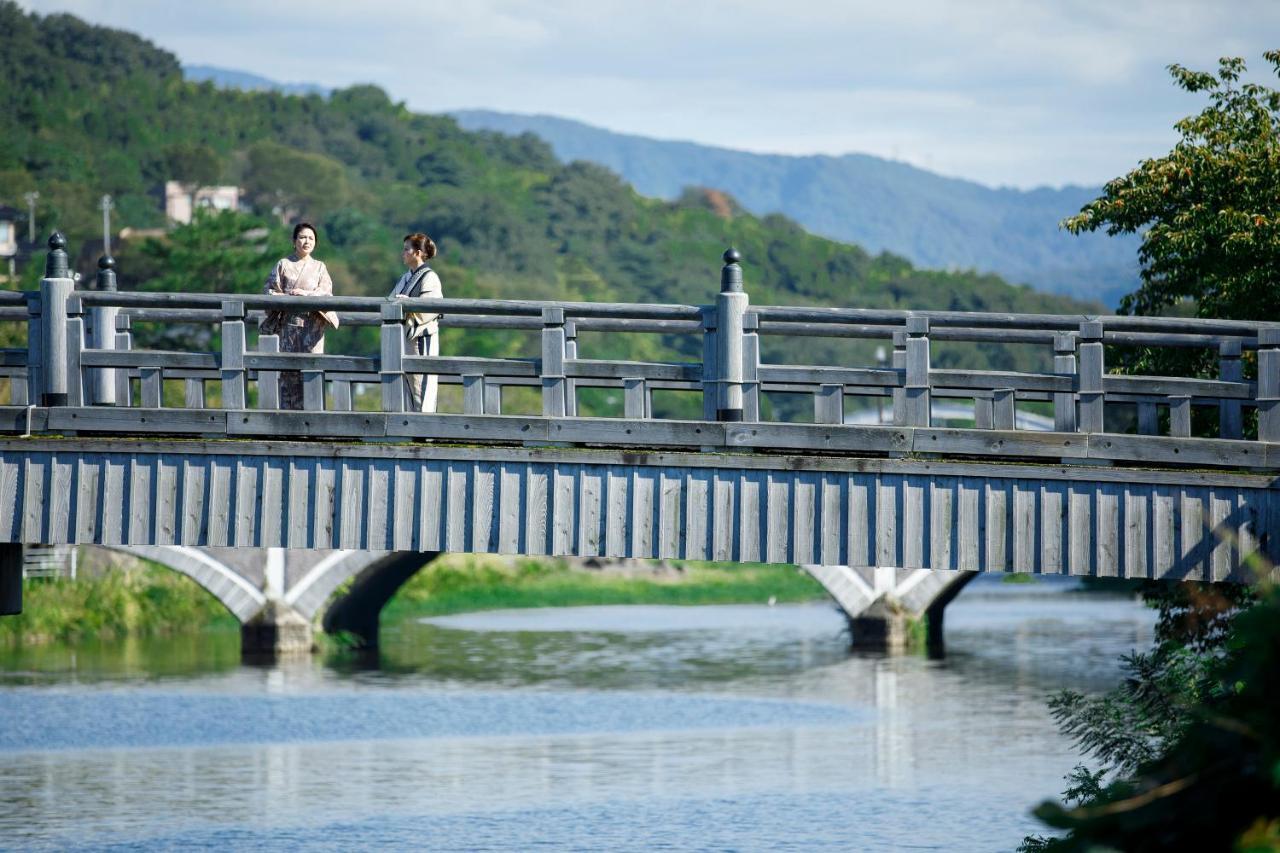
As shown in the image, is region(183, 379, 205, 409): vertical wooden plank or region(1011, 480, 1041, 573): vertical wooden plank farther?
region(183, 379, 205, 409): vertical wooden plank

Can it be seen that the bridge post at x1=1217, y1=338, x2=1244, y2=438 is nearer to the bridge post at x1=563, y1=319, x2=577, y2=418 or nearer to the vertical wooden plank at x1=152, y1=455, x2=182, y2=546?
the bridge post at x1=563, y1=319, x2=577, y2=418

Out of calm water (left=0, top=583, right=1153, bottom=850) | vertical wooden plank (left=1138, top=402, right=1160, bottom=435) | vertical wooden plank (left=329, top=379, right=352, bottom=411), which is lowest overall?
calm water (left=0, top=583, right=1153, bottom=850)

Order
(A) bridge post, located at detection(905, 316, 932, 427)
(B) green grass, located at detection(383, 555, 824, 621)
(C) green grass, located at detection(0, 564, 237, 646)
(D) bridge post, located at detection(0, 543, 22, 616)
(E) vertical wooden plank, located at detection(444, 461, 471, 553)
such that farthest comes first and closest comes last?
(B) green grass, located at detection(383, 555, 824, 621) < (C) green grass, located at detection(0, 564, 237, 646) < (D) bridge post, located at detection(0, 543, 22, 616) < (E) vertical wooden plank, located at detection(444, 461, 471, 553) < (A) bridge post, located at detection(905, 316, 932, 427)

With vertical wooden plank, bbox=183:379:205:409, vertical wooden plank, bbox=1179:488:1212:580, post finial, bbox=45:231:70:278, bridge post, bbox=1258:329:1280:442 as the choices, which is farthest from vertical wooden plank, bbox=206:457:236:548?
bridge post, bbox=1258:329:1280:442

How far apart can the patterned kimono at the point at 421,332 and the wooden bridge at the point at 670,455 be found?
1.05 ft

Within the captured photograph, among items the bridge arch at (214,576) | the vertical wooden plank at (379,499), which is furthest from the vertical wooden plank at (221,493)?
the bridge arch at (214,576)

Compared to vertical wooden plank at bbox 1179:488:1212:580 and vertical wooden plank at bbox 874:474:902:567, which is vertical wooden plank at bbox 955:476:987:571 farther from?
vertical wooden plank at bbox 1179:488:1212:580

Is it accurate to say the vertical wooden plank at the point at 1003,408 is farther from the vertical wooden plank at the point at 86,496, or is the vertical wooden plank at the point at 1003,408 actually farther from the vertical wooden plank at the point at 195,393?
the vertical wooden plank at the point at 86,496

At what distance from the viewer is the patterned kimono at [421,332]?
14781mm

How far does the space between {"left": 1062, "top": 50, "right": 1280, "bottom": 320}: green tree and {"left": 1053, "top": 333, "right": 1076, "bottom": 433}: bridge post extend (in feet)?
16.9

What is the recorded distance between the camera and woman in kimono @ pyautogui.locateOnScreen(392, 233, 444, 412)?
48.6 ft

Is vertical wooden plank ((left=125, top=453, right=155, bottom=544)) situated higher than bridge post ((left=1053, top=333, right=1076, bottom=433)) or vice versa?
bridge post ((left=1053, top=333, right=1076, bottom=433))

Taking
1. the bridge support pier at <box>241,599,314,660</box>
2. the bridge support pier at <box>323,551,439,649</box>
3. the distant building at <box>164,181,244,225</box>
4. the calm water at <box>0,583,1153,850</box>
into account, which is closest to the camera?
the calm water at <box>0,583,1153,850</box>

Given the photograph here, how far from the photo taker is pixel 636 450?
14.2 m
